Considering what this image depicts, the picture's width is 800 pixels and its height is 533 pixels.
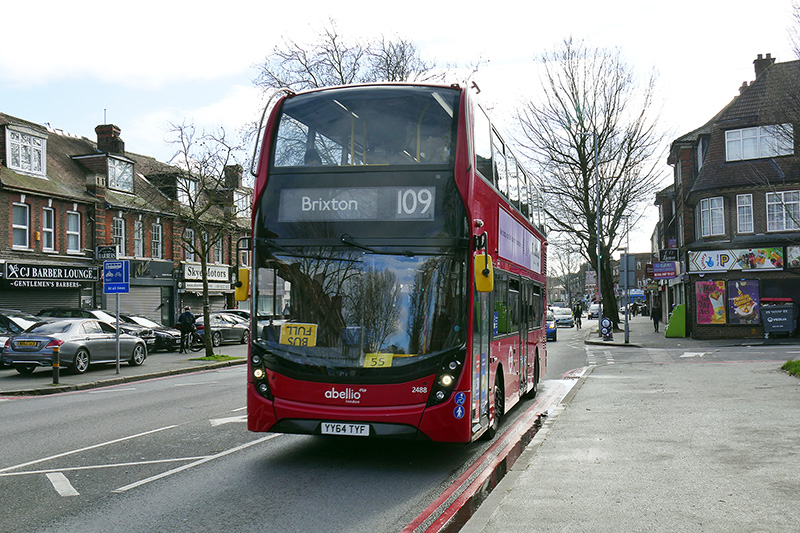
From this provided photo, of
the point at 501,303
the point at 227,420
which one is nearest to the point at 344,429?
the point at 501,303

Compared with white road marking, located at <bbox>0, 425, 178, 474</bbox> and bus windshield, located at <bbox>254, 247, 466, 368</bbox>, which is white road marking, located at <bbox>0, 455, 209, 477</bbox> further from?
bus windshield, located at <bbox>254, 247, 466, 368</bbox>

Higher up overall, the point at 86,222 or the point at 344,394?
Result: the point at 86,222

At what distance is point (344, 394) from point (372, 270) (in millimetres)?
1313

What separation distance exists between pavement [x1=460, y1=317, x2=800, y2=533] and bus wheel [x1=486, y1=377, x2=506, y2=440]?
59 cm

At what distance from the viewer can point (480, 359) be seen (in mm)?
8461

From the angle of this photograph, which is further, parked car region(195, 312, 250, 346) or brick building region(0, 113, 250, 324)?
parked car region(195, 312, 250, 346)

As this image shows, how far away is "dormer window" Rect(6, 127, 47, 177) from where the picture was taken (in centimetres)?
3259

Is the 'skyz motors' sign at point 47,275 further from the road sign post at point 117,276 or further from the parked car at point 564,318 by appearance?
the parked car at point 564,318

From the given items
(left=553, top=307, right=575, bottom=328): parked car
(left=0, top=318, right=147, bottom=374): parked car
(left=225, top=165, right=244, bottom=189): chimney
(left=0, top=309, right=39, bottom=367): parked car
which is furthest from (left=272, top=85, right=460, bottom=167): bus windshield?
(left=553, top=307, right=575, bottom=328): parked car

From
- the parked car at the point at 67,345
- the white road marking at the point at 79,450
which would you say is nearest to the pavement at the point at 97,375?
the parked car at the point at 67,345

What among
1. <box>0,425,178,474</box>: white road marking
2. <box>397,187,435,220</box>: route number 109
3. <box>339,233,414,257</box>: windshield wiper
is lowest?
<box>0,425,178,474</box>: white road marking

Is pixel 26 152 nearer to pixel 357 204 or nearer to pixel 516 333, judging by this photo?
pixel 516 333

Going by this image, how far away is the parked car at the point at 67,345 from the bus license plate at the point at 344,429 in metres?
13.2

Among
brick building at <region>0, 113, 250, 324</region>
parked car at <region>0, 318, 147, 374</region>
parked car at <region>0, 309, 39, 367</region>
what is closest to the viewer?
parked car at <region>0, 318, 147, 374</region>
